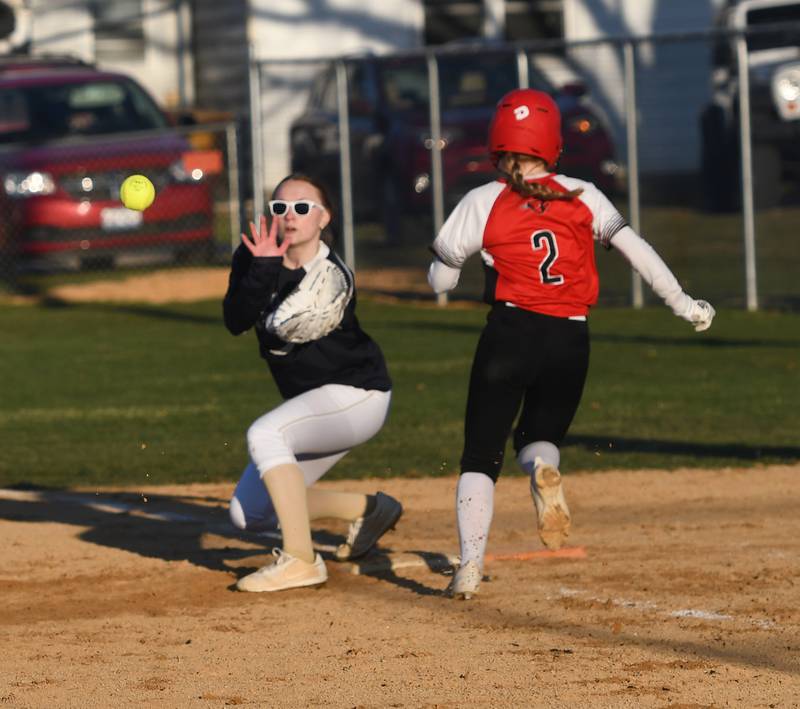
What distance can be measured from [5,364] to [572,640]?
31.0 feet

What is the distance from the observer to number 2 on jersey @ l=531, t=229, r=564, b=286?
627cm

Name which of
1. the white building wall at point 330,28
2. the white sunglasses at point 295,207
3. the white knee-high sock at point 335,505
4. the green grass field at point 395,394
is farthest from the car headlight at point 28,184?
the white sunglasses at point 295,207

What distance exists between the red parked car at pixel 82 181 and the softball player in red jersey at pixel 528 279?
1258 centimetres

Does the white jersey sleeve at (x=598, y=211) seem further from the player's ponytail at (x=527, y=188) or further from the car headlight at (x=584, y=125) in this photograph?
the car headlight at (x=584, y=125)

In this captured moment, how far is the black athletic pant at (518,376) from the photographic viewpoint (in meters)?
6.32

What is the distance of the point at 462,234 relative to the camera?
6.29m

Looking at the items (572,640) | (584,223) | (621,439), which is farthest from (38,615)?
(621,439)

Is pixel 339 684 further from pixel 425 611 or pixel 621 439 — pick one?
pixel 621 439

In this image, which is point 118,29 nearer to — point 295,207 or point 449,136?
point 449,136

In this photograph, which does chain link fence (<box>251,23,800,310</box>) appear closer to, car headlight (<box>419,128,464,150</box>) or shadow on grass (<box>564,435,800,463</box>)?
car headlight (<box>419,128,464,150</box>)

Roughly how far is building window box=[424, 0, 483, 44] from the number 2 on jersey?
24048 millimetres

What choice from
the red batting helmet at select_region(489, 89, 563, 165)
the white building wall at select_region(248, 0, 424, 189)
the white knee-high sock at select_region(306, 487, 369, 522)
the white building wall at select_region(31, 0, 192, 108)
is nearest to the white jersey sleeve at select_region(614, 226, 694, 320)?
the red batting helmet at select_region(489, 89, 563, 165)

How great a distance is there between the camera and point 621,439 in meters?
10.5

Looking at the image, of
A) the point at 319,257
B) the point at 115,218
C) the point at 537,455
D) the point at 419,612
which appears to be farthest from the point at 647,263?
the point at 115,218
